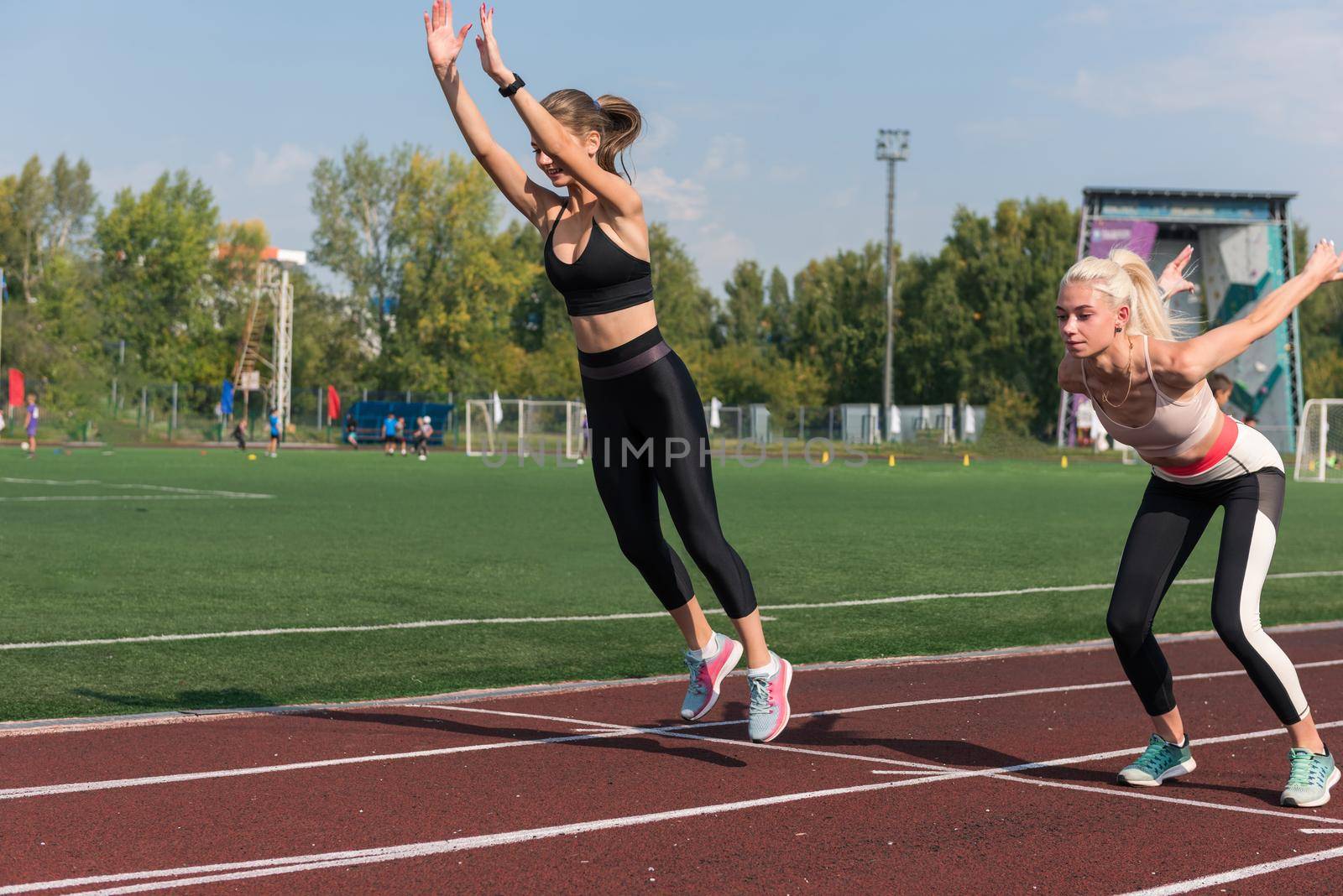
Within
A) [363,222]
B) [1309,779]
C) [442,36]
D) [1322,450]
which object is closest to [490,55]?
[442,36]

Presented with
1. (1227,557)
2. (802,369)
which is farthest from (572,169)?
(802,369)

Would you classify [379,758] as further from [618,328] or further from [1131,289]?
[1131,289]

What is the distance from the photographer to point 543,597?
1208cm

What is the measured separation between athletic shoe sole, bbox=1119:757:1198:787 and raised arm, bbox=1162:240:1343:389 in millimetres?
1494

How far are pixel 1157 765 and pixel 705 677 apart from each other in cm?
174

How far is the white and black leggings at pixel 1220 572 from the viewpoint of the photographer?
5.32m

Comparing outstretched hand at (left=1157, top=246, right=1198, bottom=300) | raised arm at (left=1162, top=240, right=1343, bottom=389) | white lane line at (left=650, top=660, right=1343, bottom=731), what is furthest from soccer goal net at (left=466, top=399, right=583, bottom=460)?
raised arm at (left=1162, top=240, right=1343, bottom=389)

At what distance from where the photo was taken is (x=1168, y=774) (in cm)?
550

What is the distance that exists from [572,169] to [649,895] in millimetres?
2495

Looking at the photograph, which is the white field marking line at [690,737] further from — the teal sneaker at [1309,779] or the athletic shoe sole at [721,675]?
the teal sneaker at [1309,779]

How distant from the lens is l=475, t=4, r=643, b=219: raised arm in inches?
201

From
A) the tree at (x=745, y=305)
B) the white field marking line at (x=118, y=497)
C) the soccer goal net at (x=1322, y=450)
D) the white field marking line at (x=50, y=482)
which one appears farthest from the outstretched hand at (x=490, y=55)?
the tree at (x=745, y=305)

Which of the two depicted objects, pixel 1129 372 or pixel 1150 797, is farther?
pixel 1150 797

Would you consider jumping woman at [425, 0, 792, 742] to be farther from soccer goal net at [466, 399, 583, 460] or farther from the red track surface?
soccer goal net at [466, 399, 583, 460]
